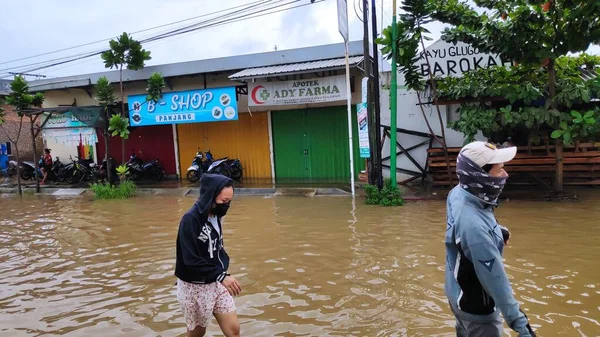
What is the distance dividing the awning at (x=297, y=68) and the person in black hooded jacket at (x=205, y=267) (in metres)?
9.10

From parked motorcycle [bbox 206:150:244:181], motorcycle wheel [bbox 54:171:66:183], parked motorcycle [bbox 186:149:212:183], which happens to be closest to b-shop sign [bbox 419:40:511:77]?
parked motorcycle [bbox 206:150:244:181]

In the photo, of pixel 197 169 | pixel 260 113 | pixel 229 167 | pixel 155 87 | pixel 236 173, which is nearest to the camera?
pixel 155 87

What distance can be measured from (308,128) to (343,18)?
4.91m

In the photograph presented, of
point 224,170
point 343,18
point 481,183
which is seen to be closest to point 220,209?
point 481,183

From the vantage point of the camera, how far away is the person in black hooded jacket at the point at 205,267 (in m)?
3.00

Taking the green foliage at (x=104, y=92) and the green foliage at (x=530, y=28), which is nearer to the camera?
the green foliage at (x=530, y=28)

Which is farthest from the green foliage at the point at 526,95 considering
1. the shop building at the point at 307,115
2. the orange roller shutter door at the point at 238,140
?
the orange roller shutter door at the point at 238,140

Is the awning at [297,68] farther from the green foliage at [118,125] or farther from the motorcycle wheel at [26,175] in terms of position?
the motorcycle wheel at [26,175]

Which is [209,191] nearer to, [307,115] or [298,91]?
[298,91]

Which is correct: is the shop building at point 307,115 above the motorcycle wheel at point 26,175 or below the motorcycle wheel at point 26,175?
above

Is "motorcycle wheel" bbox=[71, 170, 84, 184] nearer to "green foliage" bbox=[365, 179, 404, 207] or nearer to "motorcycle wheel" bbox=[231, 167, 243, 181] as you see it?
"motorcycle wheel" bbox=[231, 167, 243, 181]

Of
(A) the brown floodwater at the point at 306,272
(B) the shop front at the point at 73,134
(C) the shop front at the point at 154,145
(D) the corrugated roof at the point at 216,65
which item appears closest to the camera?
(A) the brown floodwater at the point at 306,272

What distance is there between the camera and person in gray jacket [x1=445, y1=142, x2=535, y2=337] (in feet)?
6.66

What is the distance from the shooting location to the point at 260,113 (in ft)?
48.9
